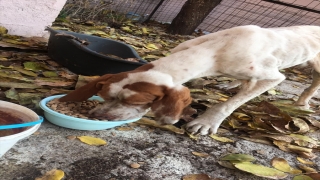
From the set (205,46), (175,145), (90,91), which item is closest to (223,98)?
(205,46)

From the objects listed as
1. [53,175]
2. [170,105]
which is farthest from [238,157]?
[53,175]

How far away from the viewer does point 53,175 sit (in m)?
1.60

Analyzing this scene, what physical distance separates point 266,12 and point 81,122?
640 cm

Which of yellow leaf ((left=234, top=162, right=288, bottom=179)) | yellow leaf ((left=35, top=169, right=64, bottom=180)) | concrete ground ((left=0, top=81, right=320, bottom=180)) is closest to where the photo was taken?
yellow leaf ((left=35, top=169, right=64, bottom=180))

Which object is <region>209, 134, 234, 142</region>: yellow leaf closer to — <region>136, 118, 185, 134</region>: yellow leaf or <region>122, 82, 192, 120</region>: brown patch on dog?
<region>136, 118, 185, 134</region>: yellow leaf

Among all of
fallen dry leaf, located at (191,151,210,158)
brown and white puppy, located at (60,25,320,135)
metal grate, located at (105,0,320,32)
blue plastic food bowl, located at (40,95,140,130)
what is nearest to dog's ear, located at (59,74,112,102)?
brown and white puppy, located at (60,25,320,135)

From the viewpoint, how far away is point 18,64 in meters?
3.16

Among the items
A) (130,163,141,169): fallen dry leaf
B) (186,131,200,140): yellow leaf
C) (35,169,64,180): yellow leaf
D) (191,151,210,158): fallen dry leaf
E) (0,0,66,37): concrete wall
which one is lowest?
(186,131,200,140): yellow leaf

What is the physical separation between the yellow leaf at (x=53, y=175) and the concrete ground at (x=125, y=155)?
0.03 meters

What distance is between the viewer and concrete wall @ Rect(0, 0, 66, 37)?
3.88m

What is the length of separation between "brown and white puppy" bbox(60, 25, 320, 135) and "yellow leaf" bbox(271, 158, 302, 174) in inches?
18.6

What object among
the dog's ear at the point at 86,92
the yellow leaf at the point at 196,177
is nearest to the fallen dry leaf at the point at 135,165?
the yellow leaf at the point at 196,177

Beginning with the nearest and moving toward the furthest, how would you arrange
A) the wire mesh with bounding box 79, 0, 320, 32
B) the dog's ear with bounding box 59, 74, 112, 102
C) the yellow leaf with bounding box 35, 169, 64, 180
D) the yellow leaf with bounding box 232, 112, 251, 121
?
the yellow leaf with bounding box 35, 169, 64, 180 < the dog's ear with bounding box 59, 74, 112, 102 < the yellow leaf with bounding box 232, 112, 251, 121 < the wire mesh with bounding box 79, 0, 320, 32

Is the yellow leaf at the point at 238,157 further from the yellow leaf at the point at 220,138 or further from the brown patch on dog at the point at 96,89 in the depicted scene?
the brown patch on dog at the point at 96,89
